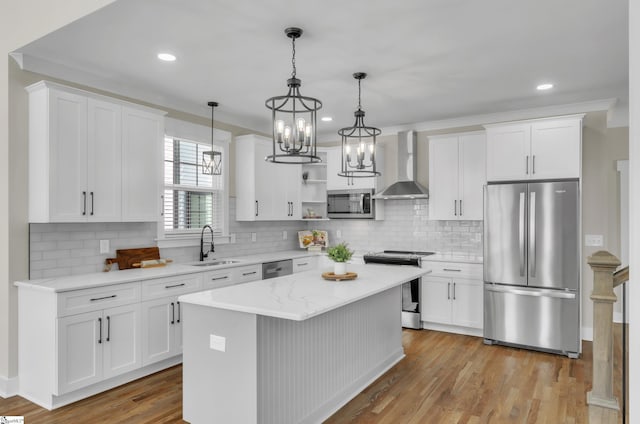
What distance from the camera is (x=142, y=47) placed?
321 cm

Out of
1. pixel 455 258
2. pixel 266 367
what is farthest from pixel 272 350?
pixel 455 258

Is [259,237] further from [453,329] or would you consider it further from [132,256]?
[453,329]

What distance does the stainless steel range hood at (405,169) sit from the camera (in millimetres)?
5607

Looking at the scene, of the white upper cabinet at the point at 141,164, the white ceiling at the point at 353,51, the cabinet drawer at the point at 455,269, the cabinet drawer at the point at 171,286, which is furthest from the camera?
the cabinet drawer at the point at 455,269

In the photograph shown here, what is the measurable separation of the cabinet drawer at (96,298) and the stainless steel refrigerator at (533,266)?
11.8 feet

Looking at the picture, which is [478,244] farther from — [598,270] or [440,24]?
[440,24]

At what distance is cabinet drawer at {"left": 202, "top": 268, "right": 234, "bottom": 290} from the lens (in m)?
4.27

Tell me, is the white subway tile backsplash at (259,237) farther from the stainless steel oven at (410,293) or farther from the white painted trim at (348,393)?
the white painted trim at (348,393)

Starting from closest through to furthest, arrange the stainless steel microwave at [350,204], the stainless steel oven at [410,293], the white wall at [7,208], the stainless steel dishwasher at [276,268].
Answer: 1. the white wall at [7,208]
2. the stainless steel dishwasher at [276,268]
3. the stainless steel oven at [410,293]
4. the stainless steel microwave at [350,204]

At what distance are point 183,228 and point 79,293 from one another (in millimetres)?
1751

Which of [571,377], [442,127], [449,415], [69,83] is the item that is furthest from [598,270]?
[69,83]

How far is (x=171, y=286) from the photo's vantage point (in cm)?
391

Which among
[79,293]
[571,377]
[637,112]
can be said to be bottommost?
[571,377]

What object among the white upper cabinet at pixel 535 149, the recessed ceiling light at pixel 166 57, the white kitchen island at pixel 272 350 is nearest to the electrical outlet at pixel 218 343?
the white kitchen island at pixel 272 350
